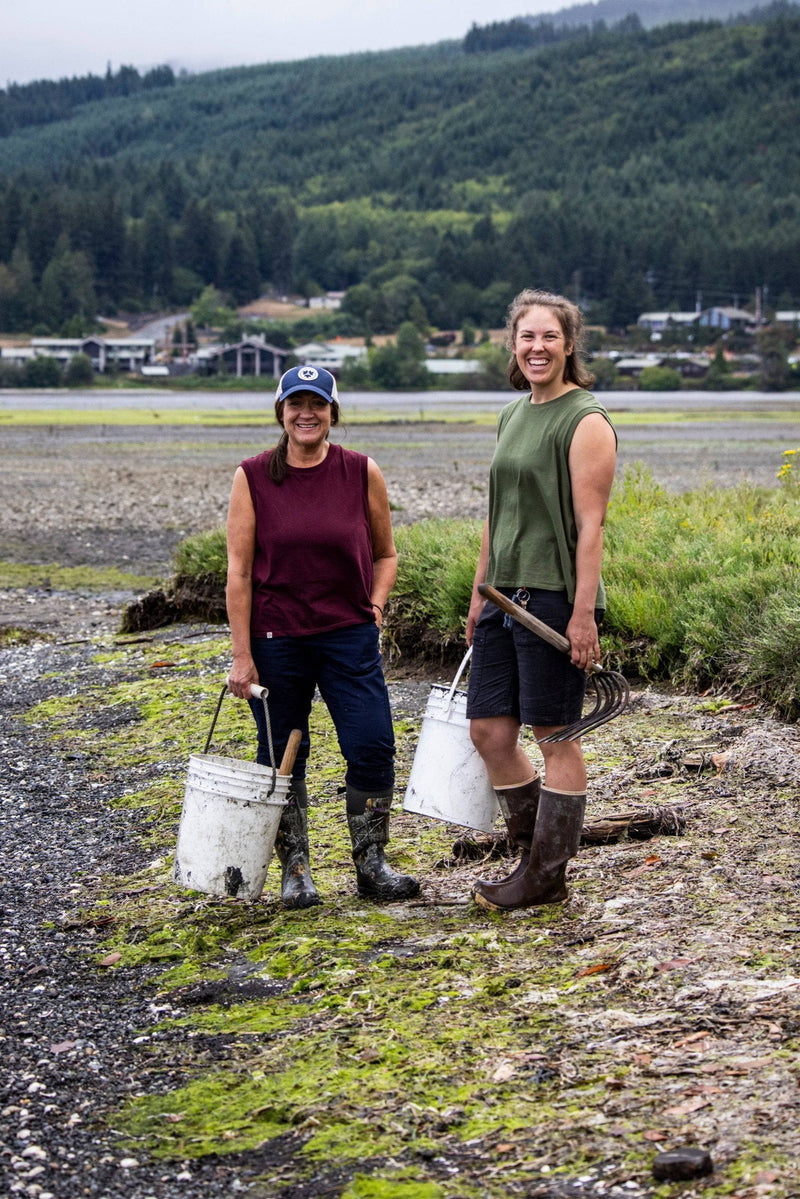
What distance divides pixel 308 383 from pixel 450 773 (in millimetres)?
1461

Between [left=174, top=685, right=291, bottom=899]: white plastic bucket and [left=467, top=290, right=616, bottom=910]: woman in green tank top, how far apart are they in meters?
0.76

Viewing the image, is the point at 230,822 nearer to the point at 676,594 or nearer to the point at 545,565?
the point at 545,565

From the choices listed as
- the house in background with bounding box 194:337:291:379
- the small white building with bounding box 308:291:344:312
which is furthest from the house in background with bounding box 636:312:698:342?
the house in background with bounding box 194:337:291:379

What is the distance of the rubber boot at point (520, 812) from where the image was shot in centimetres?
521

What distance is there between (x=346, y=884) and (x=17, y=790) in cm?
245

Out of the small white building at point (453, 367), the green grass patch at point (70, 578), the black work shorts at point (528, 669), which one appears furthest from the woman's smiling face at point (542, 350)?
the small white building at point (453, 367)

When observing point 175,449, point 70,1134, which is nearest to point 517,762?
point 70,1134

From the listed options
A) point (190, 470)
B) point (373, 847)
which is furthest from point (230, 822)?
point (190, 470)

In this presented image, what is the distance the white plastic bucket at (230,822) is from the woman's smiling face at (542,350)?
1.42m

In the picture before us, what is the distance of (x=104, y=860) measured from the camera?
21.3 feet

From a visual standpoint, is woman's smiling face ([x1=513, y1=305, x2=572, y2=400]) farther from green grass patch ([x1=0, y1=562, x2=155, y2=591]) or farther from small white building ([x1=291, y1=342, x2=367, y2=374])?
small white building ([x1=291, y1=342, x2=367, y2=374])

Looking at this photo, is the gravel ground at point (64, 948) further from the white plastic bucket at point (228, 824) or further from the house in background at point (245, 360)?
the house in background at point (245, 360)

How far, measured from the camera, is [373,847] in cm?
552

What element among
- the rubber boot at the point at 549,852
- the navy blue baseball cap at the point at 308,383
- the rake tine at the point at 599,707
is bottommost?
the rubber boot at the point at 549,852
